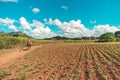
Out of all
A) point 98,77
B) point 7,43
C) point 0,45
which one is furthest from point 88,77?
point 7,43

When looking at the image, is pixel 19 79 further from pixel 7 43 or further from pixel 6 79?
pixel 7 43

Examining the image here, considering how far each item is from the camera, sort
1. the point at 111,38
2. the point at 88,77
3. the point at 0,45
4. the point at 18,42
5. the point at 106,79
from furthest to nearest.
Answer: the point at 111,38 < the point at 18,42 < the point at 0,45 < the point at 88,77 < the point at 106,79

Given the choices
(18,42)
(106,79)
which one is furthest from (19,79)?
(18,42)

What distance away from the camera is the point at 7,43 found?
46.8 metres

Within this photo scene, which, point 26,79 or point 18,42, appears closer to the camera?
point 26,79

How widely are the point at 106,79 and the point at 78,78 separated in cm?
174

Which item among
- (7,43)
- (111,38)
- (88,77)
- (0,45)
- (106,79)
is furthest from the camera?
(111,38)

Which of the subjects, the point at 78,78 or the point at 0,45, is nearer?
the point at 78,78

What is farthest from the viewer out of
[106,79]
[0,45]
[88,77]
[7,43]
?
[7,43]

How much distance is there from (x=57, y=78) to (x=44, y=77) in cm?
98

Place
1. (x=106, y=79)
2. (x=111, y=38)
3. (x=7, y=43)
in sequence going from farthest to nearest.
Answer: (x=111, y=38), (x=7, y=43), (x=106, y=79)

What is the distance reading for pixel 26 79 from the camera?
37.6 ft

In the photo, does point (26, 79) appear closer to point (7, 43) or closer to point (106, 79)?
point (106, 79)

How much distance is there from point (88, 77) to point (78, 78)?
76 cm
